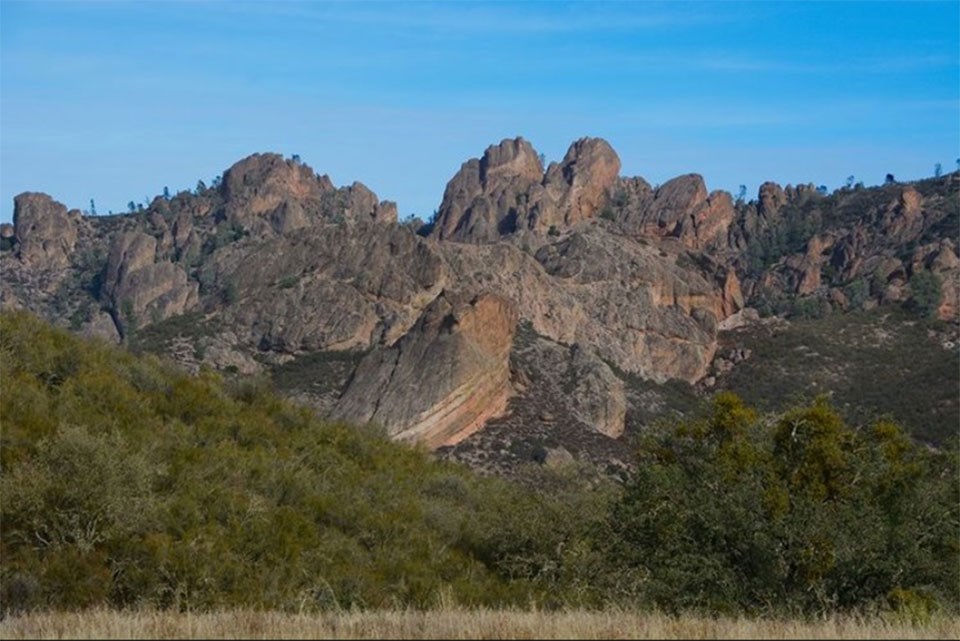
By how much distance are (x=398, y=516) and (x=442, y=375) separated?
150ft

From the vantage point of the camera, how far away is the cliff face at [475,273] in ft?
226

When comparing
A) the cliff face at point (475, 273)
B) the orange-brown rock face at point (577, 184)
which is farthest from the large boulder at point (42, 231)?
the orange-brown rock face at point (577, 184)

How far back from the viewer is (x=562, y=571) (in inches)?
701

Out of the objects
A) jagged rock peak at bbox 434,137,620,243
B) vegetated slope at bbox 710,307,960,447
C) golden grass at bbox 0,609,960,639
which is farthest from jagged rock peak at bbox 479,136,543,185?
golden grass at bbox 0,609,960,639

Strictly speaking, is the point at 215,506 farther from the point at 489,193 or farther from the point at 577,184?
the point at 489,193

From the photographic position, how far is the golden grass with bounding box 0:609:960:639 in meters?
7.77

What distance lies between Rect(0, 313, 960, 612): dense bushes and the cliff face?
42.5 m

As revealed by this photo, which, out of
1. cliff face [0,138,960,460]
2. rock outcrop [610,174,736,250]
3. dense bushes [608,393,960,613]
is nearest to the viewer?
dense bushes [608,393,960,613]

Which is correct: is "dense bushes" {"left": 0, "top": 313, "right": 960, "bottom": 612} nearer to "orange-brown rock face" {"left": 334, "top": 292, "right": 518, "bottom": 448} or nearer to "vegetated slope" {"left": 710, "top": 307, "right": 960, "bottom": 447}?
"orange-brown rock face" {"left": 334, "top": 292, "right": 518, "bottom": 448}

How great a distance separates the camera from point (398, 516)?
64.0ft

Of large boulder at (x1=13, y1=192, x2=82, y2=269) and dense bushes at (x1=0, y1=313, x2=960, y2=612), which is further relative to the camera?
large boulder at (x1=13, y1=192, x2=82, y2=269)

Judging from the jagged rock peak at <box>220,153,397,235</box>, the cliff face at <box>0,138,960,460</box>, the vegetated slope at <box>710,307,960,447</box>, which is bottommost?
the vegetated slope at <box>710,307,960,447</box>

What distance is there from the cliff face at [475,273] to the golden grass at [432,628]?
54164mm

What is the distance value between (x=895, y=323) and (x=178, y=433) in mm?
94760
